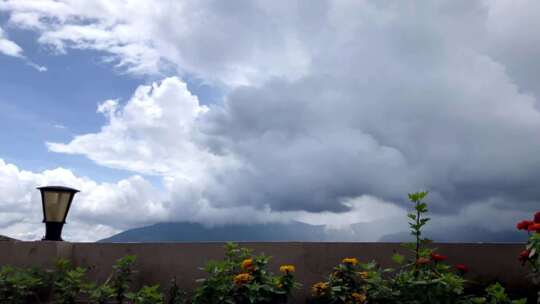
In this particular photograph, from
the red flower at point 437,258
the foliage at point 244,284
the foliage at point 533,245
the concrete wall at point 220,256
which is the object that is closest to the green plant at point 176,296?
the concrete wall at point 220,256

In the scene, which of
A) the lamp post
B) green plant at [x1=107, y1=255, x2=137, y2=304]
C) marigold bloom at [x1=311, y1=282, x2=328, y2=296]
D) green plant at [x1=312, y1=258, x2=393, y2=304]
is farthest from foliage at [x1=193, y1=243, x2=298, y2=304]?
the lamp post

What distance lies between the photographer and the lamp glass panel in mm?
6570

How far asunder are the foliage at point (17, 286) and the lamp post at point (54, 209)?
816 mm

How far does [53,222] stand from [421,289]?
14.5 ft

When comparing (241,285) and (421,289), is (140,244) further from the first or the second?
(421,289)

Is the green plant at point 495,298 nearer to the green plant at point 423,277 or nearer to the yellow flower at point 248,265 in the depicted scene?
the green plant at point 423,277

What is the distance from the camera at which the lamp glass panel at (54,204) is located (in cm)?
657

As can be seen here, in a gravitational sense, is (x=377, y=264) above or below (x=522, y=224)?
below

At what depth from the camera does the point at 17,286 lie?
5.51 metres

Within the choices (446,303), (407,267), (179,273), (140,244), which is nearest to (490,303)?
(446,303)

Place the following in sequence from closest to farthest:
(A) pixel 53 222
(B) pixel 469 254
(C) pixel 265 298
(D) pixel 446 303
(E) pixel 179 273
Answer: (D) pixel 446 303 < (C) pixel 265 298 < (B) pixel 469 254 < (E) pixel 179 273 < (A) pixel 53 222

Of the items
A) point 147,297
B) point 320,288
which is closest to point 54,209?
point 147,297

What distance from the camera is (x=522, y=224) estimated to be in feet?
13.5

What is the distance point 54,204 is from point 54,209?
0.06 metres
